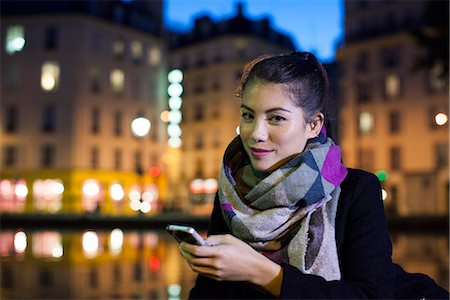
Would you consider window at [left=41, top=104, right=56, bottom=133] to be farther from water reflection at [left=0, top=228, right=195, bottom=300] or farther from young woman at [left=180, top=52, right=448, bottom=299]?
young woman at [left=180, top=52, right=448, bottom=299]

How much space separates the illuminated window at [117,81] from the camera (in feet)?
182

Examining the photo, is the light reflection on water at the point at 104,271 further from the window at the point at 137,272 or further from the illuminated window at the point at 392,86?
the illuminated window at the point at 392,86

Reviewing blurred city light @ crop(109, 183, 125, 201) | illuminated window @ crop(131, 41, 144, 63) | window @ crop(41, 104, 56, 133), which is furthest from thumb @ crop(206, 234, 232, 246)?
illuminated window @ crop(131, 41, 144, 63)

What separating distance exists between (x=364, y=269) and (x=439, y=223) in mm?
29626

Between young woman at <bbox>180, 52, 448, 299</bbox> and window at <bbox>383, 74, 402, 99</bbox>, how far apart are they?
168 feet

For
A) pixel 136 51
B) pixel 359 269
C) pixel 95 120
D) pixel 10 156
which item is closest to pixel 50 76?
pixel 95 120

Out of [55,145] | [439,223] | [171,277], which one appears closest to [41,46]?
[55,145]

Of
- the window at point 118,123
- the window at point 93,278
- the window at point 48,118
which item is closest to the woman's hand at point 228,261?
the window at point 93,278

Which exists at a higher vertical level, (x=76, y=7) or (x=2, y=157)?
(x=76, y=7)

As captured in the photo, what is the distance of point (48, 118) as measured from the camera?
52.3 m

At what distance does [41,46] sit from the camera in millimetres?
53438

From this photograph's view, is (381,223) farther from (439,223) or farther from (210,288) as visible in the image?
(439,223)

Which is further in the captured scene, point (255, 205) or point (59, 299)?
point (59, 299)

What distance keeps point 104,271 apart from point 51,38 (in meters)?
44.7
